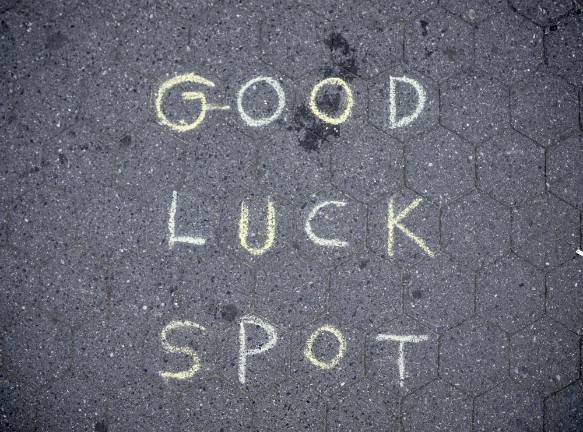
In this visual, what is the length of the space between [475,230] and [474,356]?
1.74 ft

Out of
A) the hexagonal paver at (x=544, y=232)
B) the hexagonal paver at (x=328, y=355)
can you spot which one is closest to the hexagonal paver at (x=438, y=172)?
the hexagonal paver at (x=544, y=232)

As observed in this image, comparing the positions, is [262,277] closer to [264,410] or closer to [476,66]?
[264,410]

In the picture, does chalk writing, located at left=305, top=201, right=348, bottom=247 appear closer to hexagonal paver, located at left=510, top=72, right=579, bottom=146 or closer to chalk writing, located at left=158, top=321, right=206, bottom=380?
chalk writing, located at left=158, top=321, right=206, bottom=380

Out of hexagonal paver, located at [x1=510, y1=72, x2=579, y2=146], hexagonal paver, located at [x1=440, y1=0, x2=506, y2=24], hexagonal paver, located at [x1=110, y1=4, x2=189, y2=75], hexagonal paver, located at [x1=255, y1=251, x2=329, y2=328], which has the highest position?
hexagonal paver, located at [x1=440, y1=0, x2=506, y2=24]

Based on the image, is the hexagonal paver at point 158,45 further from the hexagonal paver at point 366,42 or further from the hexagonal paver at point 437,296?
the hexagonal paver at point 437,296

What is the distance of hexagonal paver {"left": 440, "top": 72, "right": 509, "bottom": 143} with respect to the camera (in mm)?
2244

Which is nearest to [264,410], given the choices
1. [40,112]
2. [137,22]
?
[40,112]

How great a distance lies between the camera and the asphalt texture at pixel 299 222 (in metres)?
2.21

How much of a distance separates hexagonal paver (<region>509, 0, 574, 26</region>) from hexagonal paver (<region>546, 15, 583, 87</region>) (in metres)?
0.04

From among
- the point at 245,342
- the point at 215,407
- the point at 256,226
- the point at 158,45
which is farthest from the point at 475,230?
the point at 158,45

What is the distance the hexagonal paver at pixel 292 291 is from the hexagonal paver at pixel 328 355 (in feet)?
0.20

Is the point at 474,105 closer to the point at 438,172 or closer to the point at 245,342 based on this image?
the point at 438,172

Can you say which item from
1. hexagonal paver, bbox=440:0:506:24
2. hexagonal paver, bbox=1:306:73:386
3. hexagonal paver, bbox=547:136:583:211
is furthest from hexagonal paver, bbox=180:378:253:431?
hexagonal paver, bbox=440:0:506:24

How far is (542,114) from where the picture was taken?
2248 millimetres
